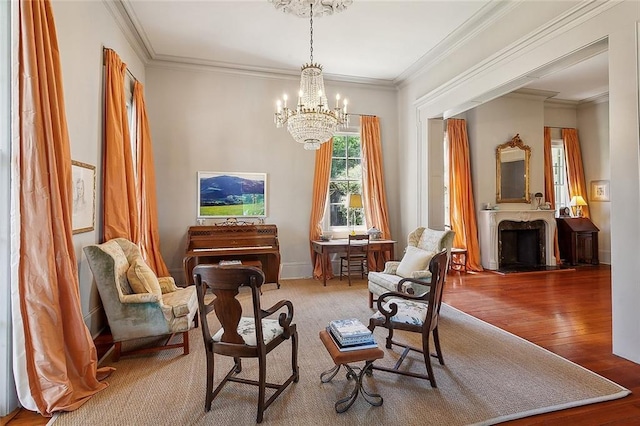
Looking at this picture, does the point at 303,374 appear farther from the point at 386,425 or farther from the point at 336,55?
the point at 336,55

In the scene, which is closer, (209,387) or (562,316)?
(209,387)

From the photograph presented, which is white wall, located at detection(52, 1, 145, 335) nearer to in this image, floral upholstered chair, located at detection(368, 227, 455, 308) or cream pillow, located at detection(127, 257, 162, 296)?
cream pillow, located at detection(127, 257, 162, 296)

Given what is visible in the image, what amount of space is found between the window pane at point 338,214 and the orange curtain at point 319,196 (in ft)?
1.01

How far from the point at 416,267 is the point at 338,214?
2547 mm

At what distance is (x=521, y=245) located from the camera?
6711 mm

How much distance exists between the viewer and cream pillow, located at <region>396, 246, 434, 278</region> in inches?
139

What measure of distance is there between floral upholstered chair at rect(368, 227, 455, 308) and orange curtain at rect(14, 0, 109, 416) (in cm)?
275

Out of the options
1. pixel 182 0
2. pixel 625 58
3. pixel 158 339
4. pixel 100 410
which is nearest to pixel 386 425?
pixel 100 410

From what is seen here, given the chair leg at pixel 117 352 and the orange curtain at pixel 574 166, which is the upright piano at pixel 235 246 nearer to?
the chair leg at pixel 117 352

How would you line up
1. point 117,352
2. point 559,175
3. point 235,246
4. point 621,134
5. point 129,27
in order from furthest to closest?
point 559,175 < point 235,246 < point 129,27 < point 117,352 < point 621,134

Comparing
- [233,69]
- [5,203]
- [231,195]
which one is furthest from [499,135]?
[5,203]

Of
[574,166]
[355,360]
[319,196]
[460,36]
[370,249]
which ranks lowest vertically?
[355,360]

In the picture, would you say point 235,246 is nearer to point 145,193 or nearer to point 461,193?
point 145,193

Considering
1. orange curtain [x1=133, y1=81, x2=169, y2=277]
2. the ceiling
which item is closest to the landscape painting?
orange curtain [x1=133, y1=81, x2=169, y2=277]
